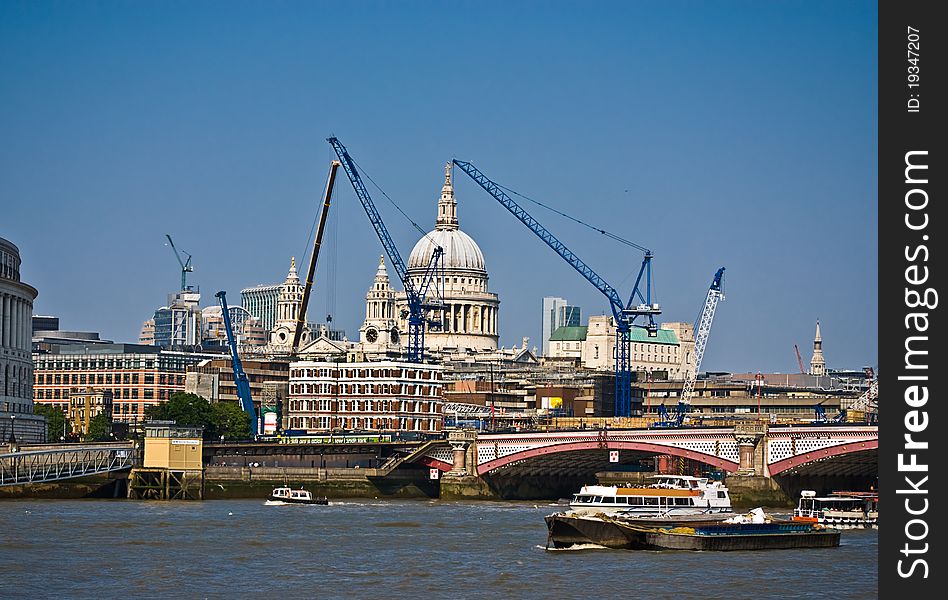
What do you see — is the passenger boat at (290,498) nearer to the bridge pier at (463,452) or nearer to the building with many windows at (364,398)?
the bridge pier at (463,452)

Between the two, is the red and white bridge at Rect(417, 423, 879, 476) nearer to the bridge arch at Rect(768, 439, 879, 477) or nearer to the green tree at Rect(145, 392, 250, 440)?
the bridge arch at Rect(768, 439, 879, 477)

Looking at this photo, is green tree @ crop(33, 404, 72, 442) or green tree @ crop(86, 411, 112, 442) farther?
green tree @ crop(33, 404, 72, 442)

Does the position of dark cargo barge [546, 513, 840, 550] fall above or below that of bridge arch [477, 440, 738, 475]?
below

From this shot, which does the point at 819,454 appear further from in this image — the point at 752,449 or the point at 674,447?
the point at 674,447

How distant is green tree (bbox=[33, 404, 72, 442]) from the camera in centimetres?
16025

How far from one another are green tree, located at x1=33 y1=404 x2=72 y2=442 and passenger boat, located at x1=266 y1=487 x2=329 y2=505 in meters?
43.5

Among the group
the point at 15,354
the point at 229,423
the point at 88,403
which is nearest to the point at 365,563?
the point at 15,354

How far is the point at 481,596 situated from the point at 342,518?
39593 millimetres

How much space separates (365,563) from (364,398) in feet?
307

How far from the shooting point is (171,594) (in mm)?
59500

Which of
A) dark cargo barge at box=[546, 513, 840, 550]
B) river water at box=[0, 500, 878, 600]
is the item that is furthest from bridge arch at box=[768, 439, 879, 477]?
dark cargo barge at box=[546, 513, 840, 550]

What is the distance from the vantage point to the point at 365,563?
7056 centimetres

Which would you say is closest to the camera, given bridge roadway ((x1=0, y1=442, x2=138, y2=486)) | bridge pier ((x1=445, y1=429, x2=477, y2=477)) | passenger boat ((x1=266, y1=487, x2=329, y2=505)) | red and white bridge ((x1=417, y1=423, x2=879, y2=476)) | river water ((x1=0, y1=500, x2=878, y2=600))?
river water ((x1=0, y1=500, x2=878, y2=600))
